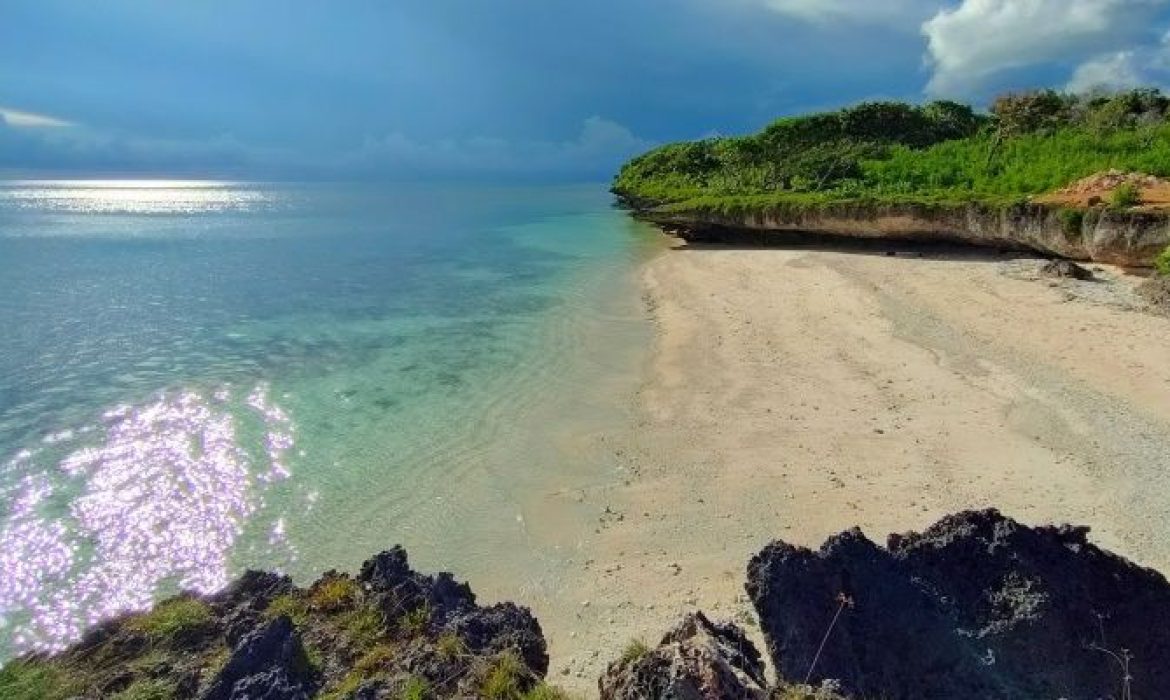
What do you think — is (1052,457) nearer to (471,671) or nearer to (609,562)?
(609,562)

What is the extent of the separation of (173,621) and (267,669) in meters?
1.21

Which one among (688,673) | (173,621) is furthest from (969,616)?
(173,621)

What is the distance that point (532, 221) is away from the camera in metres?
53.7

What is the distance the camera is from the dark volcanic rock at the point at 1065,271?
19.3 meters

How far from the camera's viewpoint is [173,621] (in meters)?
5.06

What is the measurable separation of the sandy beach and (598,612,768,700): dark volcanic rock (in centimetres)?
205

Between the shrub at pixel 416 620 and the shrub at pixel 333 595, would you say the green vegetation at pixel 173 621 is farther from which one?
the shrub at pixel 416 620

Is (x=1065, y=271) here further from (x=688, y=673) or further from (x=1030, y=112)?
(x=1030, y=112)

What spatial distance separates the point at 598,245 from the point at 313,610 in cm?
3193

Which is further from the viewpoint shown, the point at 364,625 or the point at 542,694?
the point at 364,625

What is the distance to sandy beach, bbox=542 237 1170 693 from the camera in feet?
25.9

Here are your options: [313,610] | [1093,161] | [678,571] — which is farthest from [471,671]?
[1093,161]

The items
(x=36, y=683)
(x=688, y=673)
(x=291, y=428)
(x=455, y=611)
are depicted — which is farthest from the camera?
(x=291, y=428)

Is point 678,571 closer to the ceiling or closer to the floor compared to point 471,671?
closer to the floor
